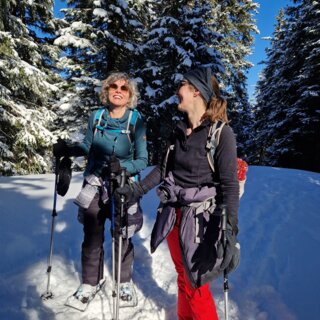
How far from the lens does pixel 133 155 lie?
3.25 meters

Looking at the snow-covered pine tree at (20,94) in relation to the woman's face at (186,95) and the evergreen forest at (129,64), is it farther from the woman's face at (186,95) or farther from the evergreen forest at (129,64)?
the woman's face at (186,95)

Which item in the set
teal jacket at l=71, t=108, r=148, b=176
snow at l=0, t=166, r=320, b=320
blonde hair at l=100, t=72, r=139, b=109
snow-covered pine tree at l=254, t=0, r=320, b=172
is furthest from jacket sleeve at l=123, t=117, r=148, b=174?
snow-covered pine tree at l=254, t=0, r=320, b=172

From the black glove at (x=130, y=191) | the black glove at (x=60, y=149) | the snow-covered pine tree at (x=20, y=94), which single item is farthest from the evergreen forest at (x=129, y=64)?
the black glove at (x=130, y=191)

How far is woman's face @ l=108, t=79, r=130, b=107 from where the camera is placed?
3.14m

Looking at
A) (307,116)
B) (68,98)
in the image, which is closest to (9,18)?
(68,98)

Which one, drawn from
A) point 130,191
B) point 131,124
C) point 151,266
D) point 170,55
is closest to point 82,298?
point 151,266

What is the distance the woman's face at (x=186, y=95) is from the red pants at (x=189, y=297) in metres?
0.93

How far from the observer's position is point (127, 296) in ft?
10.7

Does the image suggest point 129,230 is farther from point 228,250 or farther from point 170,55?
point 170,55

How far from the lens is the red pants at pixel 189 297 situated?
7.75 feet

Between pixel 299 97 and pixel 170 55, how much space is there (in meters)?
8.32

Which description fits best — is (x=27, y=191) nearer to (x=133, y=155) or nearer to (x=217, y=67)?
(x=133, y=155)

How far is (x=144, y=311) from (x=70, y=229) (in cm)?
248

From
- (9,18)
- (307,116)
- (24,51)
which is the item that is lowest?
(307,116)
